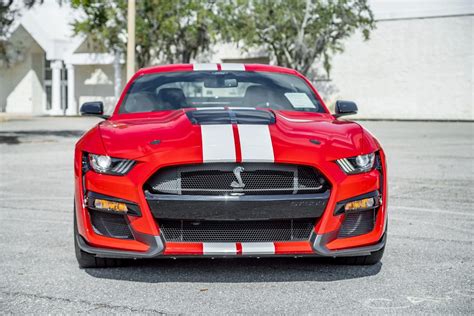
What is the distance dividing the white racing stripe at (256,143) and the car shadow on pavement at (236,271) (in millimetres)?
818

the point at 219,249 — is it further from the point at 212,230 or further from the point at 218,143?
the point at 218,143

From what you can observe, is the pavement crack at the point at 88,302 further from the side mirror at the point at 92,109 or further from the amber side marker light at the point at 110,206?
the side mirror at the point at 92,109

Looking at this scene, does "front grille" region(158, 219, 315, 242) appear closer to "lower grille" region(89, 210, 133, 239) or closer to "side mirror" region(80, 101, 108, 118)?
"lower grille" region(89, 210, 133, 239)

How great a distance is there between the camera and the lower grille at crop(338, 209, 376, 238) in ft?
16.3

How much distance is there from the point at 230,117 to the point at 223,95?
1.56 meters

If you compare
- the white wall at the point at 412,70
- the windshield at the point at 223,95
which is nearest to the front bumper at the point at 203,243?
the windshield at the point at 223,95

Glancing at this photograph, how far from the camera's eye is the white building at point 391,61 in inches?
1777

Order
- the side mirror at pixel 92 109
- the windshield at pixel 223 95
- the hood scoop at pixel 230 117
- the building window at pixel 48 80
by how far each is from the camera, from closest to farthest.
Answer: the hood scoop at pixel 230 117 → the windshield at pixel 223 95 → the side mirror at pixel 92 109 → the building window at pixel 48 80

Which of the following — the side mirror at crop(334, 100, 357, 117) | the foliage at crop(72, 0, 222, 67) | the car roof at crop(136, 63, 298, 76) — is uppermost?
the car roof at crop(136, 63, 298, 76)

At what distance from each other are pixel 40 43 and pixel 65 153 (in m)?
36.7

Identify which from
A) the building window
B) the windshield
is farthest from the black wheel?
the building window

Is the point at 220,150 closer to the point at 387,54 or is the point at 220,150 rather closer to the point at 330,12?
the point at 330,12

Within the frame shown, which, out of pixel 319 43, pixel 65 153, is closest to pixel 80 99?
pixel 319 43

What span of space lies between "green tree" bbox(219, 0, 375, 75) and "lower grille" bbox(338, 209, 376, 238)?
34281mm
